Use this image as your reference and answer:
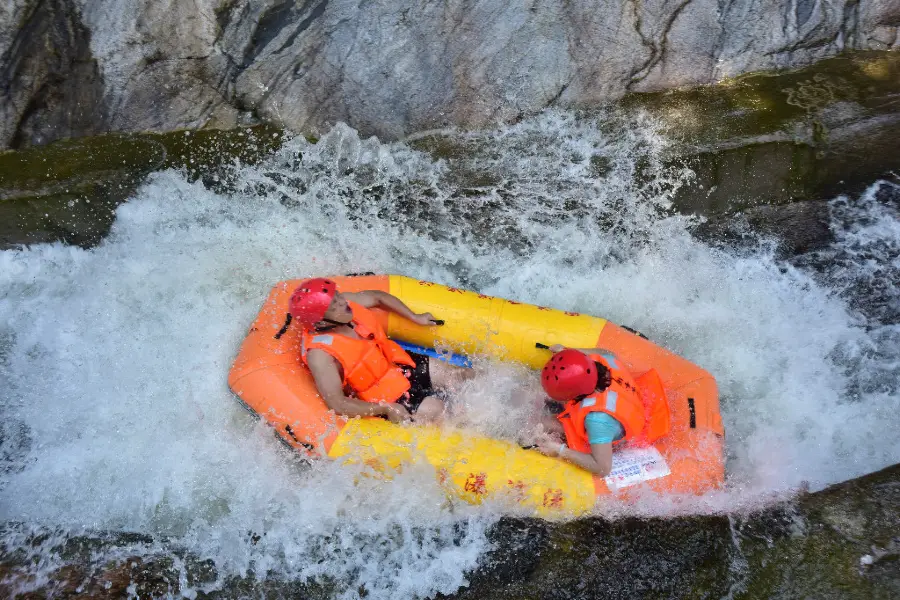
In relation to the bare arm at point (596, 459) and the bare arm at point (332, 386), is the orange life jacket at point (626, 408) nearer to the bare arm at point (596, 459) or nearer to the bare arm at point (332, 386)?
the bare arm at point (596, 459)

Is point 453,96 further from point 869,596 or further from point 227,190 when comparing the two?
point 869,596

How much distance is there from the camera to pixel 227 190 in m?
5.91

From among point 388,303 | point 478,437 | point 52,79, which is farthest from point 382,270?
point 52,79

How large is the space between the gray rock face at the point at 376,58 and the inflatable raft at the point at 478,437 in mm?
1988

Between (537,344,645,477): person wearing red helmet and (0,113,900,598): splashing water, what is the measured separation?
514 millimetres

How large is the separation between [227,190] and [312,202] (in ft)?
2.38

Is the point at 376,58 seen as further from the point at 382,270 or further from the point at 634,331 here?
the point at 634,331

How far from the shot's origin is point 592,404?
417 centimetres

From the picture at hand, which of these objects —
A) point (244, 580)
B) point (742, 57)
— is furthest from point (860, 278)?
point (244, 580)

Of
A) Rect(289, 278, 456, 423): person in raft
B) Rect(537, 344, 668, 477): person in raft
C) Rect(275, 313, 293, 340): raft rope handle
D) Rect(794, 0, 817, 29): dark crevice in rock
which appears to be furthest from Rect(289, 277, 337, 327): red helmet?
Rect(794, 0, 817, 29): dark crevice in rock

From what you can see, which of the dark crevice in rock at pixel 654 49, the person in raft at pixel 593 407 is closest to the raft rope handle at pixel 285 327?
the person in raft at pixel 593 407

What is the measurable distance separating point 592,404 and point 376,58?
3.67 metres

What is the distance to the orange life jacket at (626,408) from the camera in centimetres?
418

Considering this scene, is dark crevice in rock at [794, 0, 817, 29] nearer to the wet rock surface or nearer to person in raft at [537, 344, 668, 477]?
person in raft at [537, 344, 668, 477]
